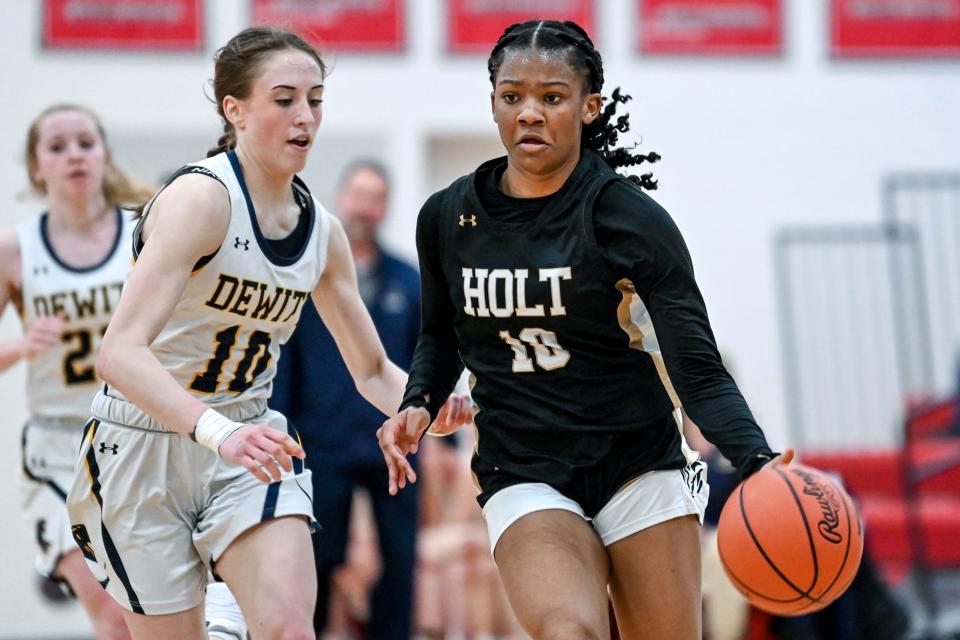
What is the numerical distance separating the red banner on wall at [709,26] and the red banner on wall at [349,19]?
172 cm

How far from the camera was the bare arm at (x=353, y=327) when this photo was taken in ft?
13.6

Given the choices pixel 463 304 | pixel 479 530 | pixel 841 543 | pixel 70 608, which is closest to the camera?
pixel 841 543

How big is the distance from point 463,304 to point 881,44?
7.10 m

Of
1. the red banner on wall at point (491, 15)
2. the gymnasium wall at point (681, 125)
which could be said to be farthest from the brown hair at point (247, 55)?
the red banner on wall at point (491, 15)

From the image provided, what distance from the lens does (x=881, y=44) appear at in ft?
32.6

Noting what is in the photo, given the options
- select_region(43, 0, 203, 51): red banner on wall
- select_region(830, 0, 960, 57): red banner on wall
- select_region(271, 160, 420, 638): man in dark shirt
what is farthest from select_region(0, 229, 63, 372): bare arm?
A: select_region(830, 0, 960, 57): red banner on wall

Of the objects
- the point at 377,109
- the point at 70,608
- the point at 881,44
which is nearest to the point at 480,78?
the point at 377,109

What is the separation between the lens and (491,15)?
31.7 feet

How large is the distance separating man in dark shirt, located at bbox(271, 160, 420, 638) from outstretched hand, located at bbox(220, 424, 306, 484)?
2857 millimetres

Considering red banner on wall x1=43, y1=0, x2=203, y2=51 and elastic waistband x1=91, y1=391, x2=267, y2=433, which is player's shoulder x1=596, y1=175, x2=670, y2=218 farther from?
red banner on wall x1=43, y1=0, x2=203, y2=51

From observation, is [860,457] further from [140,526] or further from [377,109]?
[140,526]

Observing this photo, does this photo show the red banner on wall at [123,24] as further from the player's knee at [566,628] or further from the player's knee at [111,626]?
the player's knee at [566,628]

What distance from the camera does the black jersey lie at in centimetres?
348

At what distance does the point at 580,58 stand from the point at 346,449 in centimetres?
305
